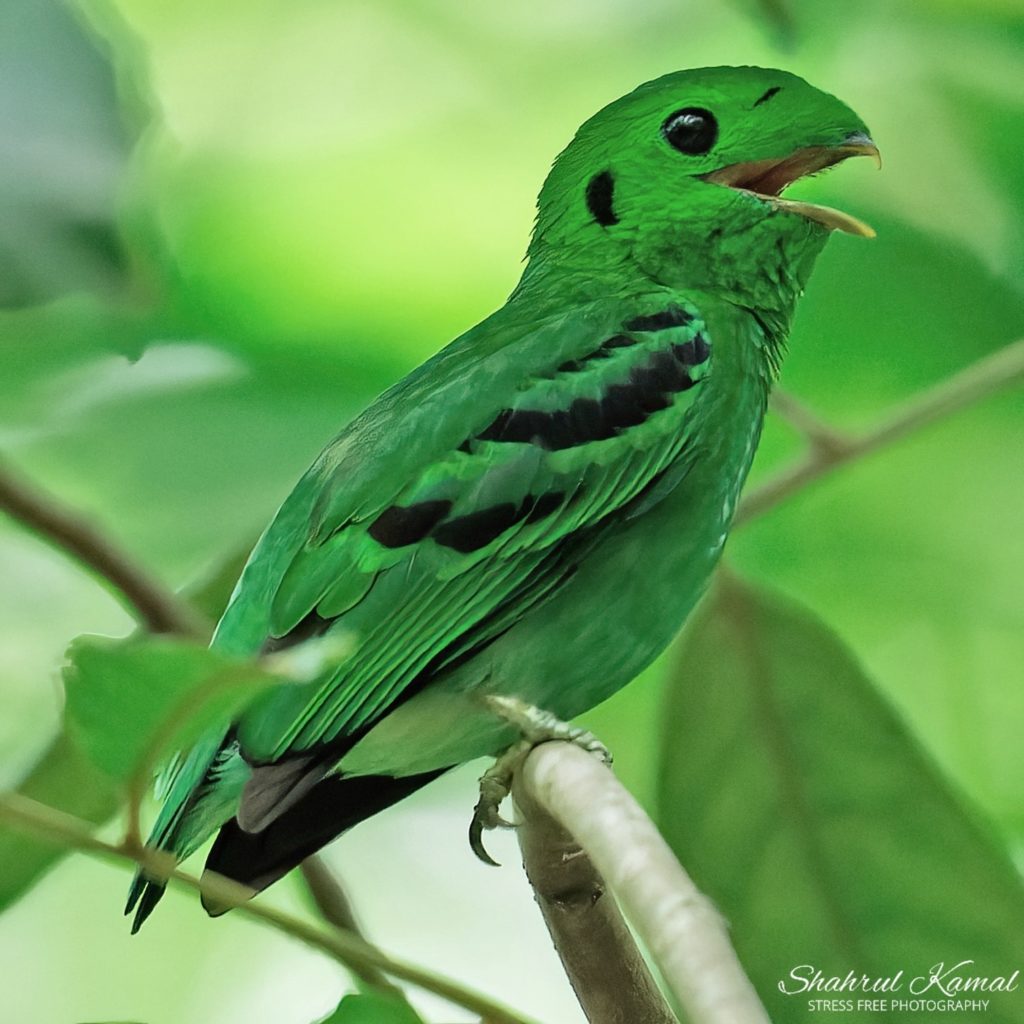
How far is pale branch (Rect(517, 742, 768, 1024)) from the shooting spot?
119 cm

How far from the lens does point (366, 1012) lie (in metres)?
1.62

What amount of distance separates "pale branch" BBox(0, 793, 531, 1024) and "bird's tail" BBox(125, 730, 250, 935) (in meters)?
0.39

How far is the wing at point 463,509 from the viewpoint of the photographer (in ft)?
6.56

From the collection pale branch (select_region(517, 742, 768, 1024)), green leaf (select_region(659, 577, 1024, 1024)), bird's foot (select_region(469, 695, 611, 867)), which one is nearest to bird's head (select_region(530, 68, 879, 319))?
green leaf (select_region(659, 577, 1024, 1024))

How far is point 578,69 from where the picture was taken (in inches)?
148

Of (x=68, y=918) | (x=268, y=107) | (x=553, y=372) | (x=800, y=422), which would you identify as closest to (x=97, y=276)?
(x=553, y=372)

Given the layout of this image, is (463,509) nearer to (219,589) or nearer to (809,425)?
(809,425)

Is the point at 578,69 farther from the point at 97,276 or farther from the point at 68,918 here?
the point at 68,918

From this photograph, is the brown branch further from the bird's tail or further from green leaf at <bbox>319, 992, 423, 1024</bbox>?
green leaf at <bbox>319, 992, 423, 1024</bbox>

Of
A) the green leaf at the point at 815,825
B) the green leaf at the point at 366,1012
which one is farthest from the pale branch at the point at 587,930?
the green leaf at the point at 815,825

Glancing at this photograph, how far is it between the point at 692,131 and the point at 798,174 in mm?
169

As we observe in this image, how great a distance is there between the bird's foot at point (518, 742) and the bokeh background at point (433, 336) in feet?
1.41

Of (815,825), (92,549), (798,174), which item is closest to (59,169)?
(92,549)

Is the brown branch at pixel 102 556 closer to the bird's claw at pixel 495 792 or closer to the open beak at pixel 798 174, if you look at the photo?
the bird's claw at pixel 495 792
